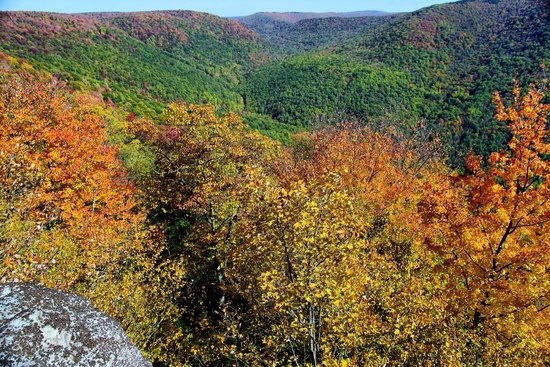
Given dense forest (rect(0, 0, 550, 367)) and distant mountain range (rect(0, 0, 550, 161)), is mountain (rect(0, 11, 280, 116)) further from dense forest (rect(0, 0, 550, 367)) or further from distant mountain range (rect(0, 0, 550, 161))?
dense forest (rect(0, 0, 550, 367))

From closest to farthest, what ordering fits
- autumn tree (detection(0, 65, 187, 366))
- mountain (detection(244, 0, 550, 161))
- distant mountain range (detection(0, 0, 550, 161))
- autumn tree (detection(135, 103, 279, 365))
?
1. autumn tree (detection(0, 65, 187, 366))
2. autumn tree (detection(135, 103, 279, 365))
3. distant mountain range (detection(0, 0, 550, 161))
4. mountain (detection(244, 0, 550, 161))

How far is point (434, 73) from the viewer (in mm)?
152375

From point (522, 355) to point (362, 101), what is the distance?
467 feet

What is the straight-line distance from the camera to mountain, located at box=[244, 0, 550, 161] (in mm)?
110062

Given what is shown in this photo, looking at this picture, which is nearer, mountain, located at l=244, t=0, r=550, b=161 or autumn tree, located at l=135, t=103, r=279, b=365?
autumn tree, located at l=135, t=103, r=279, b=365

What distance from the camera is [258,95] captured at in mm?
189375

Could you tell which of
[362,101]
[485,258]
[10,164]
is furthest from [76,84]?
[362,101]

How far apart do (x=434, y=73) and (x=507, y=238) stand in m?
160

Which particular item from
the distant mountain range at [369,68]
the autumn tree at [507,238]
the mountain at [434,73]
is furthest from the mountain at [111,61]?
the autumn tree at [507,238]

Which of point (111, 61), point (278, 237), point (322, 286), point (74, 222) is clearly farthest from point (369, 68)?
point (322, 286)

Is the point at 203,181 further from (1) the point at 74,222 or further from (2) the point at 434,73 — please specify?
(2) the point at 434,73

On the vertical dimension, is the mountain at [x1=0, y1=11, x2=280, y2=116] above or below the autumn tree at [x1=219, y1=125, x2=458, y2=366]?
above

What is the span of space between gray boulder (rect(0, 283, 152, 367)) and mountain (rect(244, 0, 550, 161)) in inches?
3560

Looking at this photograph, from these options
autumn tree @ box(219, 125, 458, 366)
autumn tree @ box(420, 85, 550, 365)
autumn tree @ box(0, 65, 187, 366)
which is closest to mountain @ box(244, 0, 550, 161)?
autumn tree @ box(0, 65, 187, 366)
